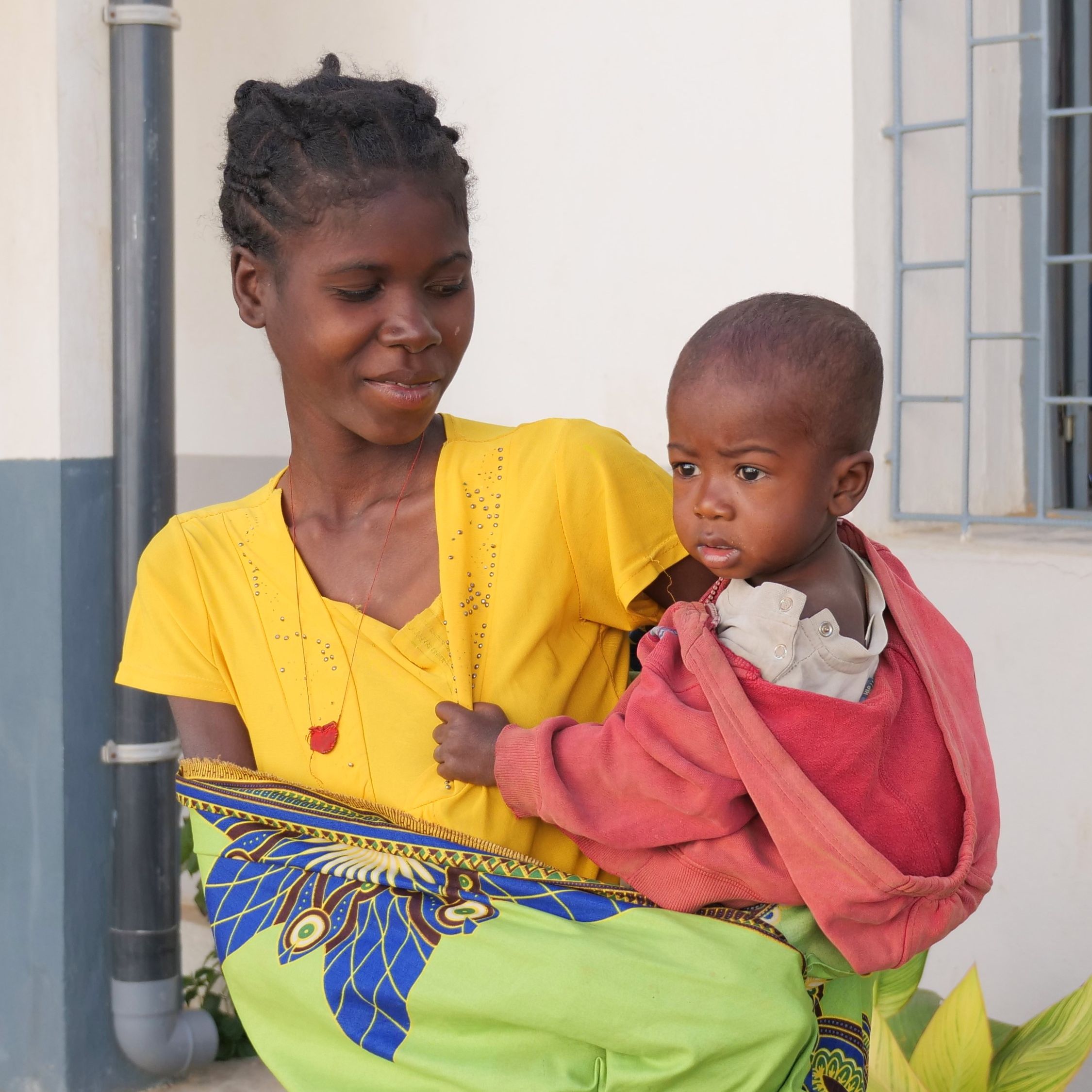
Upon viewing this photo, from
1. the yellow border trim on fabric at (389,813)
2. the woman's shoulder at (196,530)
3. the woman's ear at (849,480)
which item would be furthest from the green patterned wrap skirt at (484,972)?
the woman's ear at (849,480)

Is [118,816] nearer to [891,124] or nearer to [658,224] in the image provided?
[658,224]

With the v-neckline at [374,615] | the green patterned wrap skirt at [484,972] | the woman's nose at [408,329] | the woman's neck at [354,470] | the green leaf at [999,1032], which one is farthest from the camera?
the green leaf at [999,1032]

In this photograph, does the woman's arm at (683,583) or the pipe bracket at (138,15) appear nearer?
the woman's arm at (683,583)

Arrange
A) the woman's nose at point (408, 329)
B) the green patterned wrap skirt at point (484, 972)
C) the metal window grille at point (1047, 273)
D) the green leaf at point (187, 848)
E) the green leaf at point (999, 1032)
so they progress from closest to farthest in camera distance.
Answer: the green patterned wrap skirt at point (484, 972)
the woman's nose at point (408, 329)
the green leaf at point (999, 1032)
the metal window grille at point (1047, 273)
the green leaf at point (187, 848)

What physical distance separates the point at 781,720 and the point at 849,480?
1.02 ft

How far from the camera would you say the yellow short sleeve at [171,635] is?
1.75 metres

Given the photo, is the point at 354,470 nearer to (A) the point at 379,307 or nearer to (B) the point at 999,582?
(A) the point at 379,307

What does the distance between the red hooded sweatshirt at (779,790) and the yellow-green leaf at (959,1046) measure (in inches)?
49.6

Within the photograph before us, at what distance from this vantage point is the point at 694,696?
4.86ft

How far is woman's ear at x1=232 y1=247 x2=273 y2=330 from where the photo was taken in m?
1.76

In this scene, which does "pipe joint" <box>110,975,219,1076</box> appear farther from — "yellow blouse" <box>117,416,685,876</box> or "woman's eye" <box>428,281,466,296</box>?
"woman's eye" <box>428,281,466,296</box>

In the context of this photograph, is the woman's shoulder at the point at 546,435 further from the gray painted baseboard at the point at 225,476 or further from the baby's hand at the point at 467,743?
the gray painted baseboard at the point at 225,476

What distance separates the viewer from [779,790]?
55.2 inches

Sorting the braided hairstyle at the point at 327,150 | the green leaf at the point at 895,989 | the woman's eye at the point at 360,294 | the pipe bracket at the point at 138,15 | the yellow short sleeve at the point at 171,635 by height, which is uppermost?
the pipe bracket at the point at 138,15
